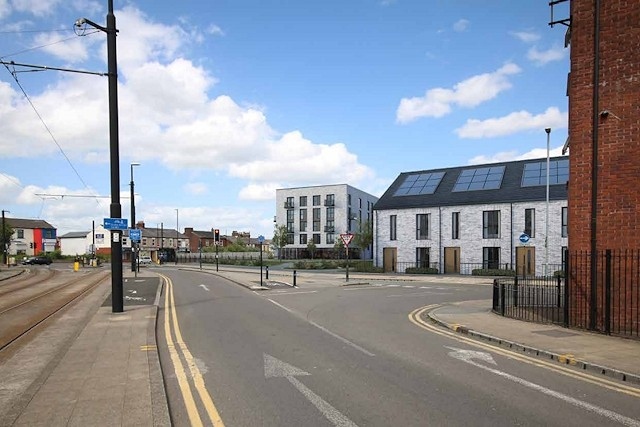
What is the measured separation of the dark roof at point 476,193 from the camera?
1645 inches

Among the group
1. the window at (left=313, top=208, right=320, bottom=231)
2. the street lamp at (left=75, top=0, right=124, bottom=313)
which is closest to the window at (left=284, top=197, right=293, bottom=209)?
the window at (left=313, top=208, right=320, bottom=231)

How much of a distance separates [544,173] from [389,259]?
1582cm

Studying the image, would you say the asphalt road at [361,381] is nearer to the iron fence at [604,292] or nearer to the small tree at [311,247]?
the iron fence at [604,292]

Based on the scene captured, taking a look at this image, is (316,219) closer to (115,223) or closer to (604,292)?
Answer: (115,223)

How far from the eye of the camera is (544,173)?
144ft

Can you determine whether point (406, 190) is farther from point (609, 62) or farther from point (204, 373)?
point (204, 373)

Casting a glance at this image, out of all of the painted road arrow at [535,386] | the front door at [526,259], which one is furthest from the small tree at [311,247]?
the painted road arrow at [535,386]

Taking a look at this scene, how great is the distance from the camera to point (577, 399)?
22.3 ft

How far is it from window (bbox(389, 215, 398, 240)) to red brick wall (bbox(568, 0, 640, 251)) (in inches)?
1426

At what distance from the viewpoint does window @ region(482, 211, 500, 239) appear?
4359 cm

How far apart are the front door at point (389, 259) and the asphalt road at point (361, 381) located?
36051mm

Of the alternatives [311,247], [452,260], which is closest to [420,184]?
[452,260]

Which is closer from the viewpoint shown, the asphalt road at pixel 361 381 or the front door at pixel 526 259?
the asphalt road at pixel 361 381

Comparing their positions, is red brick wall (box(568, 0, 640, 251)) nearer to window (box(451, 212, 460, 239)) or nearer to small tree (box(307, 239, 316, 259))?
window (box(451, 212, 460, 239))
